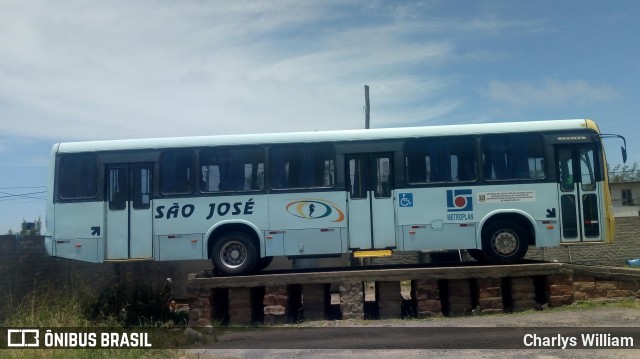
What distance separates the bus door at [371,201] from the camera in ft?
44.3

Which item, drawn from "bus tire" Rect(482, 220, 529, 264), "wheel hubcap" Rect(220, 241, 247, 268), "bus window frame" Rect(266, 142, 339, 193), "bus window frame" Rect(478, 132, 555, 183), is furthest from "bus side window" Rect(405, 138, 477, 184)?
"wheel hubcap" Rect(220, 241, 247, 268)

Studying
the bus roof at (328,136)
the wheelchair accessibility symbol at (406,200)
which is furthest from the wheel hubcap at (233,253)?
the wheelchair accessibility symbol at (406,200)

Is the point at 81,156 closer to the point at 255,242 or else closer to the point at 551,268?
the point at 255,242

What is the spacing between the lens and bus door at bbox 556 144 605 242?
13.3 m

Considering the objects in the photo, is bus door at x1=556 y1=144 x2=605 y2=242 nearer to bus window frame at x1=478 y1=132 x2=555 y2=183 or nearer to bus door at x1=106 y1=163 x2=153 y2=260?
bus window frame at x1=478 y1=132 x2=555 y2=183

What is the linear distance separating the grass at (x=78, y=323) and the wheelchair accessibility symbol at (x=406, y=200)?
16.7 ft

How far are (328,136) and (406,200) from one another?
2.13 meters

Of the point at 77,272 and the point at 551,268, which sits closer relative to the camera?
the point at 551,268

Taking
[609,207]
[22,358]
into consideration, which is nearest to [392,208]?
[609,207]

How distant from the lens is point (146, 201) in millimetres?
13922

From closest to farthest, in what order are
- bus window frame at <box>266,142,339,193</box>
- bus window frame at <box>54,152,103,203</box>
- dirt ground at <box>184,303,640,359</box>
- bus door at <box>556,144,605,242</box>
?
dirt ground at <box>184,303,640,359</box>, bus door at <box>556,144,605,242</box>, bus window frame at <box>266,142,339,193</box>, bus window frame at <box>54,152,103,203</box>

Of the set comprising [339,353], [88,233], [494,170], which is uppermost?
[494,170]

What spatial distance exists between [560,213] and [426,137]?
3.15m

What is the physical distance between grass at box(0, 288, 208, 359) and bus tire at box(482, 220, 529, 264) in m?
6.43
